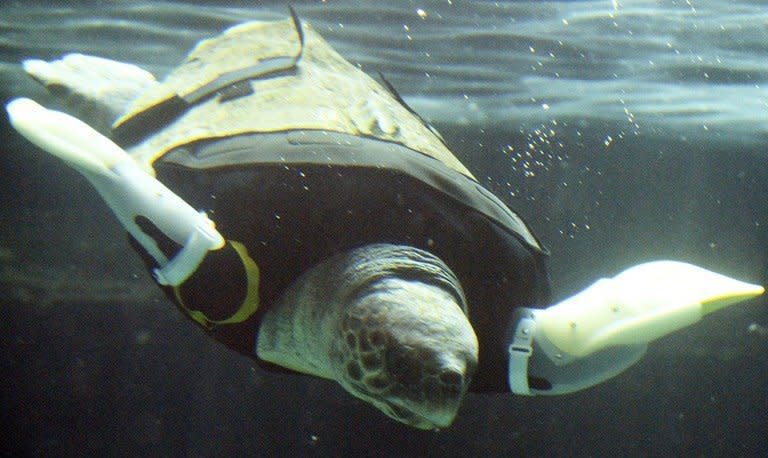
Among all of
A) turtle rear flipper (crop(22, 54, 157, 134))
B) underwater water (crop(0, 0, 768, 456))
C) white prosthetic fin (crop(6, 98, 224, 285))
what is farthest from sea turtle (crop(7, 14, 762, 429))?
underwater water (crop(0, 0, 768, 456))

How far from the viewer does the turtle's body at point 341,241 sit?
9.95ft

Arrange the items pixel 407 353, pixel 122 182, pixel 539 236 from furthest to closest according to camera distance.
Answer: pixel 539 236 < pixel 122 182 < pixel 407 353

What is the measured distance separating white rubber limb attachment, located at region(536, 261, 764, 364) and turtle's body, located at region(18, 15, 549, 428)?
1.12 feet

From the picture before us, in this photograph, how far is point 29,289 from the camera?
12.3m

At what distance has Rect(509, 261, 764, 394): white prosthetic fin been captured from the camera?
11.6 feet

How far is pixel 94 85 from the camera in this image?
527 centimetres

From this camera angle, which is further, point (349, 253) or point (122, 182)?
point (349, 253)

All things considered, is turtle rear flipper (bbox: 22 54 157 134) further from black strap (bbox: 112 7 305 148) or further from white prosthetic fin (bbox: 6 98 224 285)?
white prosthetic fin (bbox: 6 98 224 285)

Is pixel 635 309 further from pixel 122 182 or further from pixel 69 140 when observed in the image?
pixel 69 140

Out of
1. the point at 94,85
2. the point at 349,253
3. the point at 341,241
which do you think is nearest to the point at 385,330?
the point at 349,253

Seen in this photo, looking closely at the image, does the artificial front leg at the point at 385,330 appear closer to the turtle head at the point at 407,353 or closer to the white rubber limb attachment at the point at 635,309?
the turtle head at the point at 407,353

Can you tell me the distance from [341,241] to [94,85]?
8.70 feet

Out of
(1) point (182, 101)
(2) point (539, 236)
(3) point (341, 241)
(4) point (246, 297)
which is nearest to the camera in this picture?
(4) point (246, 297)

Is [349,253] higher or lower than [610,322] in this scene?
higher
